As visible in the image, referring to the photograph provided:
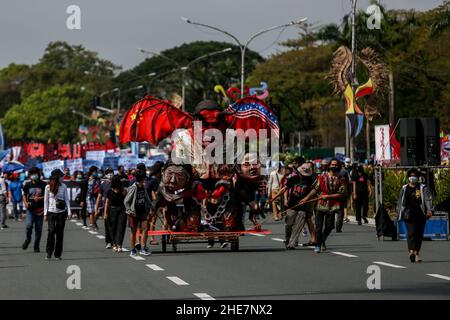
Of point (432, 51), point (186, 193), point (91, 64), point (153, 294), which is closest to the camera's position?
point (153, 294)

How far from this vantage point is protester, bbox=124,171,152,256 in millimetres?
23203

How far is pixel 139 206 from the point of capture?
76.3 ft

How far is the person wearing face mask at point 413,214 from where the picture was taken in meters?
20.6

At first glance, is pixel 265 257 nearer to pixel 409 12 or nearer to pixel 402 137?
pixel 402 137

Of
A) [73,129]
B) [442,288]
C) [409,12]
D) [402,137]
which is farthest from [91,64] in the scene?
[442,288]

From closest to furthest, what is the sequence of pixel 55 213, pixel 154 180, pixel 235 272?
pixel 235 272, pixel 55 213, pixel 154 180

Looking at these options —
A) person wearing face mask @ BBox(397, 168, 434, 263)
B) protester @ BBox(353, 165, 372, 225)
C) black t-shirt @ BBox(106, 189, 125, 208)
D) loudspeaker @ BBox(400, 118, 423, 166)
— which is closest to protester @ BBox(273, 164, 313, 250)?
black t-shirt @ BBox(106, 189, 125, 208)

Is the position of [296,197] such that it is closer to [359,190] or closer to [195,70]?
[359,190]

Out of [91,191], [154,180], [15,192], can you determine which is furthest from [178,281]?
[15,192]

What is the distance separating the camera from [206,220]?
23.5 metres

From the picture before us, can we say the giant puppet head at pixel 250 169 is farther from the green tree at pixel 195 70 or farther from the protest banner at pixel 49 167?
the green tree at pixel 195 70

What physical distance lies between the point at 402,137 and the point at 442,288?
13363mm

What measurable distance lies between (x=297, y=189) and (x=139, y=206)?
3138mm
